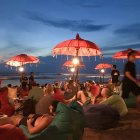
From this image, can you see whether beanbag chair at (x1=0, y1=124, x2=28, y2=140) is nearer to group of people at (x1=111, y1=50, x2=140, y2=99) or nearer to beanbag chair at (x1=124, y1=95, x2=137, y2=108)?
group of people at (x1=111, y1=50, x2=140, y2=99)

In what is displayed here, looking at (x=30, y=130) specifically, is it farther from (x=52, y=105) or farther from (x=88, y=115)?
(x=88, y=115)

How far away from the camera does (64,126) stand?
4395 mm

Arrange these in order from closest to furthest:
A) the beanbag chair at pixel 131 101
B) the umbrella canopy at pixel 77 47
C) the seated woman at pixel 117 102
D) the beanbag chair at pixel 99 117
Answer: the beanbag chair at pixel 99 117
the seated woman at pixel 117 102
the umbrella canopy at pixel 77 47
the beanbag chair at pixel 131 101

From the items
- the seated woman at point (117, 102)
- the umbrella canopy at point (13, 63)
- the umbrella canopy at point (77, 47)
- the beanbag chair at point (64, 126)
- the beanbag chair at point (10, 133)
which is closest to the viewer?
the beanbag chair at point (10, 133)

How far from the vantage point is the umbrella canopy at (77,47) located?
8.37 meters

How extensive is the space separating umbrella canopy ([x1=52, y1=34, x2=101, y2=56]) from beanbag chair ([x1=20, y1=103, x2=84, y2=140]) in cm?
381

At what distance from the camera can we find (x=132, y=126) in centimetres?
682

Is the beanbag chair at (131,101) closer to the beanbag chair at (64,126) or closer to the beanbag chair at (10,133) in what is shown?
the beanbag chair at (64,126)

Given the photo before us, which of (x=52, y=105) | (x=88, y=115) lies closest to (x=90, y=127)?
(x=88, y=115)

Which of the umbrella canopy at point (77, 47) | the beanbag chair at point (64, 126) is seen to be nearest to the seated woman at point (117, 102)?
the umbrella canopy at point (77, 47)

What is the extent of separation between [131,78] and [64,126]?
12.7ft

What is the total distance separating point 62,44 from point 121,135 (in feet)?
11.6

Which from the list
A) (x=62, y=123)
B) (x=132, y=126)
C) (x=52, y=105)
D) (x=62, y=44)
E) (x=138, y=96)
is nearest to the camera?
(x=62, y=123)

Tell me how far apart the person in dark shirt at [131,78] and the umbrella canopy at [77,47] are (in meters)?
1.09
